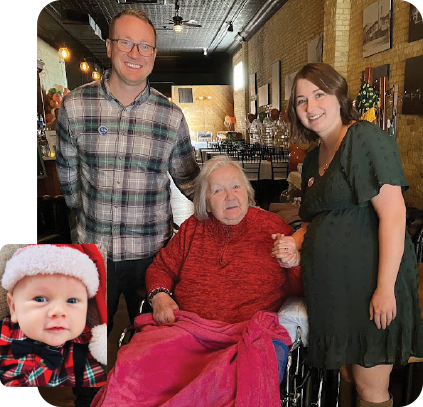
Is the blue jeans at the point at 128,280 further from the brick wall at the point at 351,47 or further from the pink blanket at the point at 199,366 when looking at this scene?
the brick wall at the point at 351,47

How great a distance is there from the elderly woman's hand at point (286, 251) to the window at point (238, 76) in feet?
45.1

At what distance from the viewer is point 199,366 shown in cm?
157

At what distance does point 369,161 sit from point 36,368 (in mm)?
1174

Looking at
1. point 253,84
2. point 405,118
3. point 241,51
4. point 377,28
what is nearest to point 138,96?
point 405,118

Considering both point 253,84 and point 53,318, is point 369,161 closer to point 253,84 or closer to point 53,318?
point 53,318

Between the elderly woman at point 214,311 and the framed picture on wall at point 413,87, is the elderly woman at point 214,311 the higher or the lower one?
the lower one

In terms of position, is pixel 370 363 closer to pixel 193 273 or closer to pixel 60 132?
pixel 193 273

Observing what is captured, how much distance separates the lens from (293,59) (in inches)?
355

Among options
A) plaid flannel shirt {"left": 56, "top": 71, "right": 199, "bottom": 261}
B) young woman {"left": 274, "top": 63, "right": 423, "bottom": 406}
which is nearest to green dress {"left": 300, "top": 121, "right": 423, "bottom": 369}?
young woman {"left": 274, "top": 63, "right": 423, "bottom": 406}

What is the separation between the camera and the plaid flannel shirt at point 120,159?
1963 mm

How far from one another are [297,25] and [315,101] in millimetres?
7595

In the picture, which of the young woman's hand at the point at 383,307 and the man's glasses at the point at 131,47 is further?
the man's glasses at the point at 131,47

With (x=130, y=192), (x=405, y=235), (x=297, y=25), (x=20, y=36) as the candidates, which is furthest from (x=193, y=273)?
(x=297, y=25)

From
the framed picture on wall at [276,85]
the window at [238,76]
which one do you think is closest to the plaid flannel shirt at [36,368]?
the framed picture on wall at [276,85]
